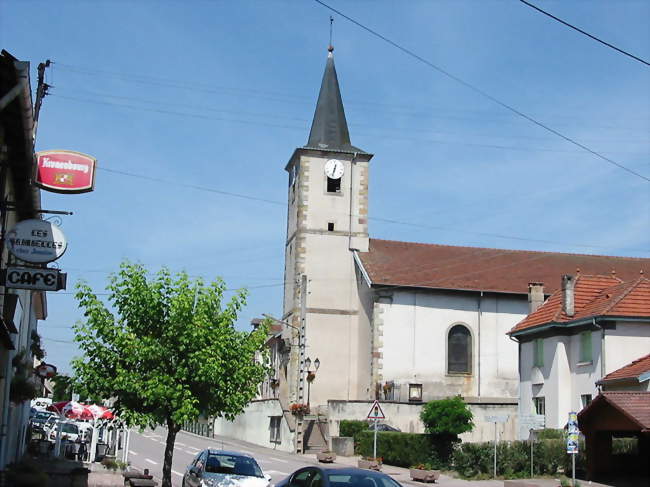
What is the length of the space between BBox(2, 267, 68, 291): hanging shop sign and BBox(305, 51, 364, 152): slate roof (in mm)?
39950

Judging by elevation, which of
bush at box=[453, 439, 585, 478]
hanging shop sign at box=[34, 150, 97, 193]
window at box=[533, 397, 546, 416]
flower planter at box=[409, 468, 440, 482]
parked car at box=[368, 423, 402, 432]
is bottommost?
flower planter at box=[409, 468, 440, 482]

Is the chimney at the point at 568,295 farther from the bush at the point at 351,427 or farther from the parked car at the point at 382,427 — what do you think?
the bush at the point at 351,427

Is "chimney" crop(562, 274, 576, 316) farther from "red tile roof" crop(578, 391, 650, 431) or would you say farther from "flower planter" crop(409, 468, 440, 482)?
"red tile roof" crop(578, 391, 650, 431)

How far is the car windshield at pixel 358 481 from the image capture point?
1320 centimetres

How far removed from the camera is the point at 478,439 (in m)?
41.6

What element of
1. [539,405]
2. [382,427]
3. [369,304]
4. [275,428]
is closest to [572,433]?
[539,405]

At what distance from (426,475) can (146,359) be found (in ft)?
40.1

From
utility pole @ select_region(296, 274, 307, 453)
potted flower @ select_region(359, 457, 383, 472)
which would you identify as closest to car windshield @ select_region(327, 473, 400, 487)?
potted flower @ select_region(359, 457, 383, 472)

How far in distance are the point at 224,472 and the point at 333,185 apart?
36487mm

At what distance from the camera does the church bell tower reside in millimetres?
50125

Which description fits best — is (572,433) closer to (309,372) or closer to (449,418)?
(449,418)

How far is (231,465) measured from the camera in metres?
18.7

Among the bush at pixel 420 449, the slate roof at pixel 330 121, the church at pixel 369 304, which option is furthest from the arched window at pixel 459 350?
the bush at pixel 420 449

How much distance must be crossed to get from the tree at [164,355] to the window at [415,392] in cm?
2756
